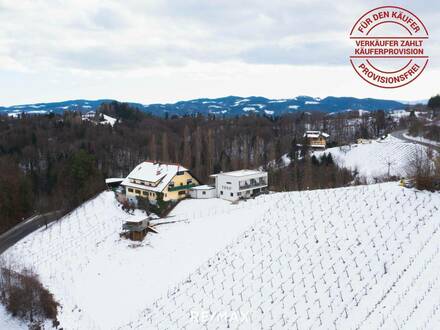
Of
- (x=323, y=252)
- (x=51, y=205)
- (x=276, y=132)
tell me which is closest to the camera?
(x=323, y=252)

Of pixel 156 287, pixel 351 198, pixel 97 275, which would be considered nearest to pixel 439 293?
pixel 351 198

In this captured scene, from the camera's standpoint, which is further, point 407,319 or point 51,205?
point 51,205

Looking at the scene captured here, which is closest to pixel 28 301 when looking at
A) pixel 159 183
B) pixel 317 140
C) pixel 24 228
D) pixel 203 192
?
pixel 159 183

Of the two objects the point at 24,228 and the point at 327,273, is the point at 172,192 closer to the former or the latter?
the point at 24,228

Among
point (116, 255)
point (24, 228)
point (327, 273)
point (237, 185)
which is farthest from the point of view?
point (24, 228)

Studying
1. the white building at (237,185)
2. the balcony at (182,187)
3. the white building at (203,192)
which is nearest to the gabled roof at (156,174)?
the balcony at (182,187)

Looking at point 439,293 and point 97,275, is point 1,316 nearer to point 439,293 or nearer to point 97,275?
point 97,275
